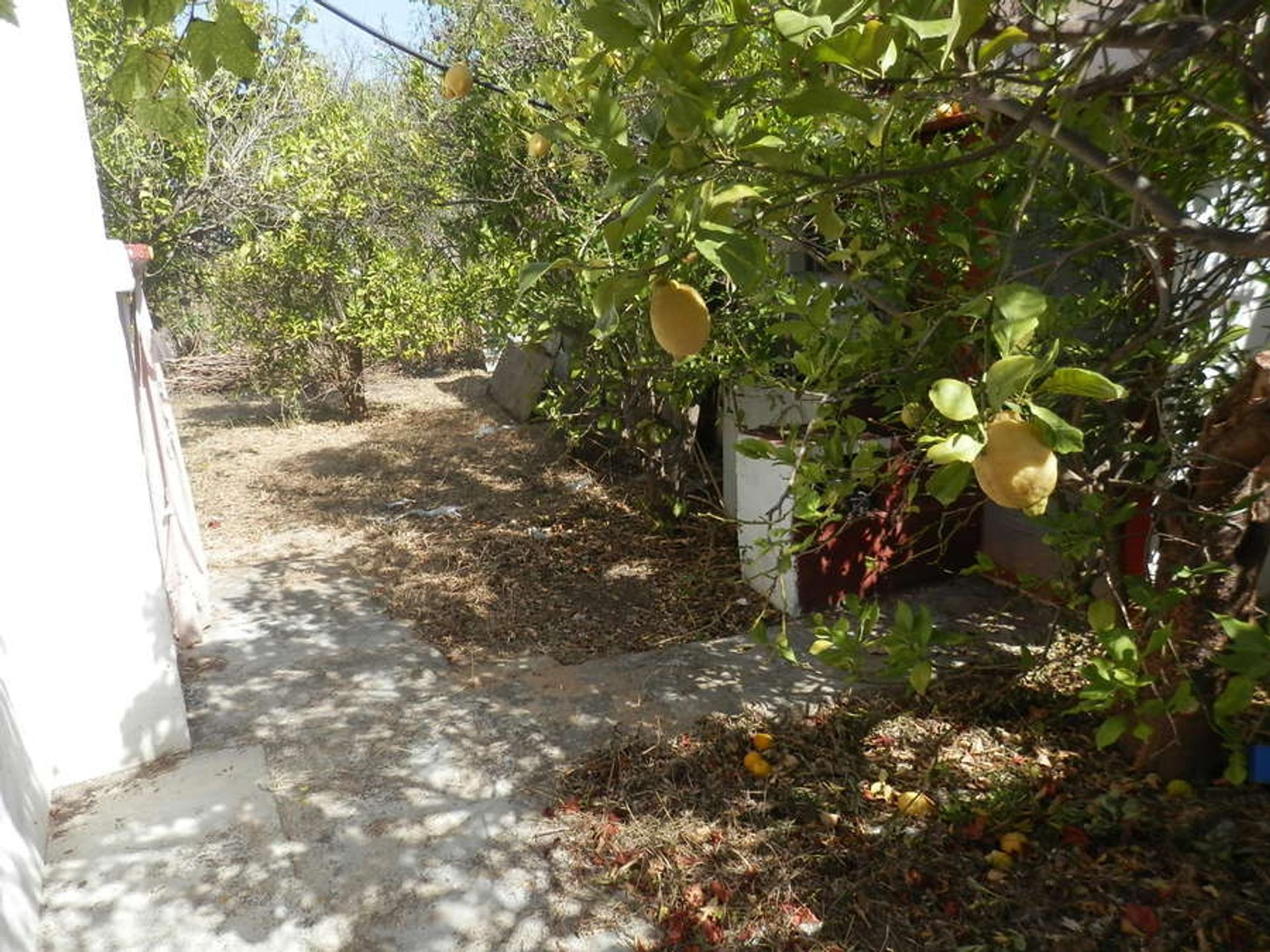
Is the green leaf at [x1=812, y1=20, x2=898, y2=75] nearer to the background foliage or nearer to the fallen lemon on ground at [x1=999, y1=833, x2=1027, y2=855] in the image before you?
the background foliage

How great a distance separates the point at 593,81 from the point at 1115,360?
1.73 metres

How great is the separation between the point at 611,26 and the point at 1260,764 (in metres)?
2.55

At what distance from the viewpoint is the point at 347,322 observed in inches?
368

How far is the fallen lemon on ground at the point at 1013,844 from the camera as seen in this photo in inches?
92.0

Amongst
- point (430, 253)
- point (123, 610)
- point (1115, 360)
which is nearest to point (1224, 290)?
point (1115, 360)

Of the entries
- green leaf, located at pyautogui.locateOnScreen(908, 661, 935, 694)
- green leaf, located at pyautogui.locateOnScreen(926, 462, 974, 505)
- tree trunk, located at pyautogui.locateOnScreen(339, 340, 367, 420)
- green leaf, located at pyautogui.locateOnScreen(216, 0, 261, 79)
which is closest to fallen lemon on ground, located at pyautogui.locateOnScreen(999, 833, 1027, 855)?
green leaf, located at pyautogui.locateOnScreen(908, 661, 935, 694)

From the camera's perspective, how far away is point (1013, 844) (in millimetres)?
2352

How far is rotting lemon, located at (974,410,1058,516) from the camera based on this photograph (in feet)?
3.30

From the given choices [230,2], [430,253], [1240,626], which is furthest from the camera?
[430,253]

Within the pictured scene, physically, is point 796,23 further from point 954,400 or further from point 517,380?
point 517,380

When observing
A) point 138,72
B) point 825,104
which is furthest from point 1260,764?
point 138,72

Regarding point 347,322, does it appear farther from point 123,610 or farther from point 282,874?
point 282,874

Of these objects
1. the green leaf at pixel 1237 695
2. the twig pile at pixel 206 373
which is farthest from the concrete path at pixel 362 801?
the twig pile at pixel 206 373

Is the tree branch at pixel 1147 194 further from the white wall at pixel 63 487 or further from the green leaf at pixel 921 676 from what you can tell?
the white wall at pixel 63 487
